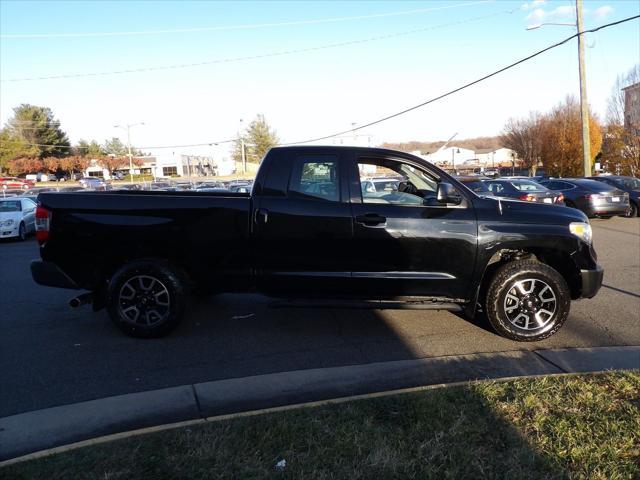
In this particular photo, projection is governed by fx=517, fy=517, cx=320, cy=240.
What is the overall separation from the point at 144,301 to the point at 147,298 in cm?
5

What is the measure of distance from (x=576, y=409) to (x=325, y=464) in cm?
181

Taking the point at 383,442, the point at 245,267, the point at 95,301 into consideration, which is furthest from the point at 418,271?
the point at 95,301

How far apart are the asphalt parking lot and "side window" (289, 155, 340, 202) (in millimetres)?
1508

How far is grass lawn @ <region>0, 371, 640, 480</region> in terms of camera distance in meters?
2.82

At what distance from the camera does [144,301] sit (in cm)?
532

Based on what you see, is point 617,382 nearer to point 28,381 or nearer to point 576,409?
point 576,409

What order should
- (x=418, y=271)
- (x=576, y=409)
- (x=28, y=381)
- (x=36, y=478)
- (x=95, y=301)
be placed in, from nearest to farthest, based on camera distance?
(x=36, y=478) < (x=576, y=409) < (x=28, y=381) < (x=418, y=271) < (x=95, y=301)

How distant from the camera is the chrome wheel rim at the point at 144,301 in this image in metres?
5.28

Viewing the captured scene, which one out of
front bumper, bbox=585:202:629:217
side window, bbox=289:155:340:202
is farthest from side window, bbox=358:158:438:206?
front bumper, bbox=585:202:629:217

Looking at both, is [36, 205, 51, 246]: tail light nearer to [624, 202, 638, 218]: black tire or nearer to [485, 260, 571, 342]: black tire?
[485, 260, 571, 342]: black tire

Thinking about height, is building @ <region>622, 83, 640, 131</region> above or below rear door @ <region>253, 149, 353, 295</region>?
above

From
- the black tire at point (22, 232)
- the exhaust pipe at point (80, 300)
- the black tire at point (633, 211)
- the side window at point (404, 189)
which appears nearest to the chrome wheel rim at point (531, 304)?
the side window at point (404, 189)

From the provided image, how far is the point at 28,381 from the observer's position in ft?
14.2

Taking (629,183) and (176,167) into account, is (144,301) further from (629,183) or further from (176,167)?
(176,167)
